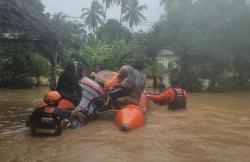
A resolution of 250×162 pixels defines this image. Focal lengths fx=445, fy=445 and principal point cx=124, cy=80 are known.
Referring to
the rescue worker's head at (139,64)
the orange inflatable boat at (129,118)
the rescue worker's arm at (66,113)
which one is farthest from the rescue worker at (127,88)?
the rescue worker's arm at (66,113)

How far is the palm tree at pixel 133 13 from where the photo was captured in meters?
64.4

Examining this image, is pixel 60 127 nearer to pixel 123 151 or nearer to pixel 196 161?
pixel 123 151

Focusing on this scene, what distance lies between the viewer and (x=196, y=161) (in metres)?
7.70

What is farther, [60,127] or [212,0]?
[212,0]

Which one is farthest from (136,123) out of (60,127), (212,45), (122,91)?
(212,45)

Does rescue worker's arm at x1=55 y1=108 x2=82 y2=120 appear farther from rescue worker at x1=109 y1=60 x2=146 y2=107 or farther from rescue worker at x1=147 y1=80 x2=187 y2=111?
rescue worker at x1=147 y1=80 x2=187 y2=111

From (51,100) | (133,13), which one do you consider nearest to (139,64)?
(51,100)

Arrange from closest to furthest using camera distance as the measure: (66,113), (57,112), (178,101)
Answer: (57,112) < (66,113) < (178,101)

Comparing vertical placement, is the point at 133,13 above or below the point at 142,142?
above

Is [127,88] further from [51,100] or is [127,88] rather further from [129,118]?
[51,100]

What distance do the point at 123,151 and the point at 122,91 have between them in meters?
3.52

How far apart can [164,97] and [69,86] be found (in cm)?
371

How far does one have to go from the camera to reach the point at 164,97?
46.5ft

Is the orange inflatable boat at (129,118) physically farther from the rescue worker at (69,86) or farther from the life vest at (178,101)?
the life vest at (178,101)
